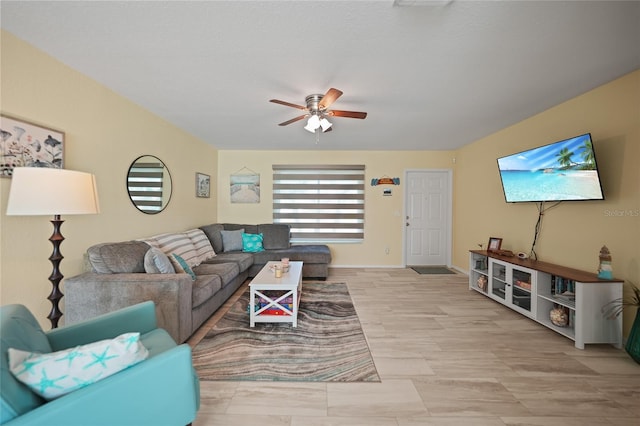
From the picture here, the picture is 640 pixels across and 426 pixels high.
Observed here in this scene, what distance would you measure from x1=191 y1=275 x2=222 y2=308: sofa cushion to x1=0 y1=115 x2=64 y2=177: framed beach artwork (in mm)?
1491

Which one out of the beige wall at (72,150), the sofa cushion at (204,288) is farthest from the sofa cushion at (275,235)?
the sofa cushion at (204,288)

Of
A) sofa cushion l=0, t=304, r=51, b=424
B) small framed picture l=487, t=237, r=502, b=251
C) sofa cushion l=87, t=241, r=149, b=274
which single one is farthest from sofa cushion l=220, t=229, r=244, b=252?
small framed picture l=487, t=237, r=502, b=251

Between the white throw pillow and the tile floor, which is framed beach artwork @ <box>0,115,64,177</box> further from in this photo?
the tile floor

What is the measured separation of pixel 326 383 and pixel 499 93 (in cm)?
304

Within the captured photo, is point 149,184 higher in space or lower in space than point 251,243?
higher

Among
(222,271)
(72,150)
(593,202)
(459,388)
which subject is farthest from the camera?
(222,271)

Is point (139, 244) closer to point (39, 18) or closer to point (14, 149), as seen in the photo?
point (14, 149)

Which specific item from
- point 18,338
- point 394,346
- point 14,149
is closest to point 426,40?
point 394,346

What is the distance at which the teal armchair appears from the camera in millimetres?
829

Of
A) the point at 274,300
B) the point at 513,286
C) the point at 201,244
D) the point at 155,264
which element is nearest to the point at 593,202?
the point at 513,286

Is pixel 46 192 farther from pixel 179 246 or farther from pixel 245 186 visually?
pixel 245 186

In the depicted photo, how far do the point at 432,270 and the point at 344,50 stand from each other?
14.1 ft

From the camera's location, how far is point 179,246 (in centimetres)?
Result: 320

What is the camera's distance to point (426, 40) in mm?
1745
